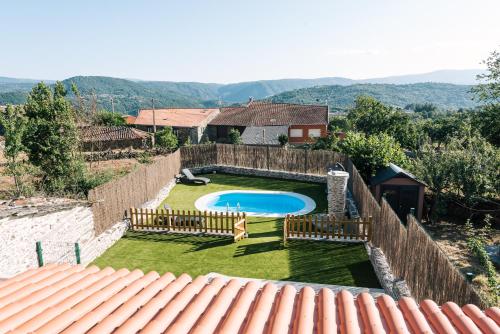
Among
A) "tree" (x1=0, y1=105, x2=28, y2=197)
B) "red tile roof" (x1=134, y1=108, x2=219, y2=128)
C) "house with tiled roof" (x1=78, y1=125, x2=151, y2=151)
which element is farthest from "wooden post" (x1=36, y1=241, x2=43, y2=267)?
"red tile roof" (x1=134, y1=108, x2=219, y2=128)

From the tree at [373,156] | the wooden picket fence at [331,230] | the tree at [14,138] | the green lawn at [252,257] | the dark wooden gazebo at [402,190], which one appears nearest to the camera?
the green lawn at [252,257]

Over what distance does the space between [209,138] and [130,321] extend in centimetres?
5345

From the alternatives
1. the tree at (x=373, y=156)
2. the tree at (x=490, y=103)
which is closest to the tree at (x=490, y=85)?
the tree at (x=490, y=103)

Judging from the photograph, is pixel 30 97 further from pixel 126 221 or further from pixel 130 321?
pixel 130 321

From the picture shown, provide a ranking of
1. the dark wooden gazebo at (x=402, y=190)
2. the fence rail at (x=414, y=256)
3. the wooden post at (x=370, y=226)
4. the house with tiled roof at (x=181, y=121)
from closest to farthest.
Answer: the fence rail at (x=414, y=256) < the wooden post at (x=370, y=226) < the dark wooden gazebo at (x=402, y=190) < the house with tiled roof at (x=181, y=121)

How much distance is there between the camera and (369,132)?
51375 millimetres

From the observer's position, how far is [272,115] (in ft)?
190

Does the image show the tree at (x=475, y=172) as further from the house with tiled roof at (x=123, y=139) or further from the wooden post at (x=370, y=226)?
the house with tiled roof at (x=123, y=139)

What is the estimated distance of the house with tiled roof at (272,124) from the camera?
53.4 m

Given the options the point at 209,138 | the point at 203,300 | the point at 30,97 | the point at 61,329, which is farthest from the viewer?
the point at 209,138

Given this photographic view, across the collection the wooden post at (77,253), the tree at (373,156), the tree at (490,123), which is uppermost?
the tree at (490,123)

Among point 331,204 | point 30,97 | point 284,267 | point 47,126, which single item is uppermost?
point 30,97

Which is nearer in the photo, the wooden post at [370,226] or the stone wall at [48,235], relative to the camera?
the stone wall at [48,235]

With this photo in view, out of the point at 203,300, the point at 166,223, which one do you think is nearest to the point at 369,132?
the point at 166,223
